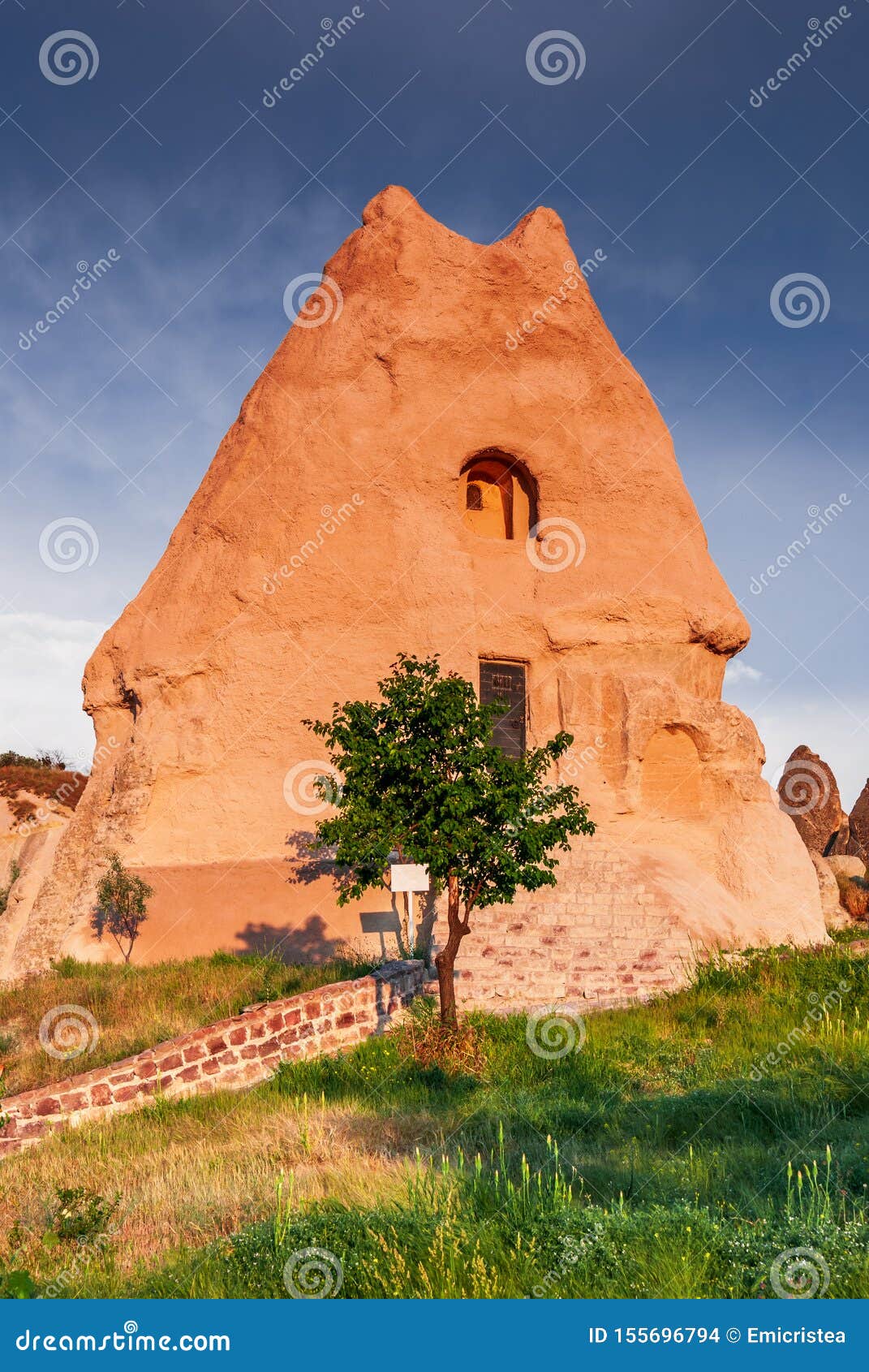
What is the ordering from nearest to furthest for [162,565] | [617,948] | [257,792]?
[617,948] → [257,792] → [162,565]

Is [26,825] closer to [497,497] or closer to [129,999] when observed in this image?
[129,999]

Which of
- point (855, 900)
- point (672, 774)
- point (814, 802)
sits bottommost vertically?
point (855, 900)

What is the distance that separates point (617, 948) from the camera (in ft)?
42.5

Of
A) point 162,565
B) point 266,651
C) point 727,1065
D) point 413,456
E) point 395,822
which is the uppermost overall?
point 413,456

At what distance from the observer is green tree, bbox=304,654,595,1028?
1027cm

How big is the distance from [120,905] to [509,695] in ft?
25.1

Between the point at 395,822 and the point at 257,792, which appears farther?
the point at 257,792

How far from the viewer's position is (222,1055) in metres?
9.97

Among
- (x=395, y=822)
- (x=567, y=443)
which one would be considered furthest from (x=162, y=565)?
(x=395, y=822)

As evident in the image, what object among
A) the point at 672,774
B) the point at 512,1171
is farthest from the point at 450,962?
the point at 672,774

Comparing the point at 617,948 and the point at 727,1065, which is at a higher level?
the point at 617,948

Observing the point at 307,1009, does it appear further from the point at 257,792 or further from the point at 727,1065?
the point at 257,792

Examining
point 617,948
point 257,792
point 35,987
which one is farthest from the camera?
point 257,792

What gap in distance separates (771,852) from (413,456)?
31.7 ft
